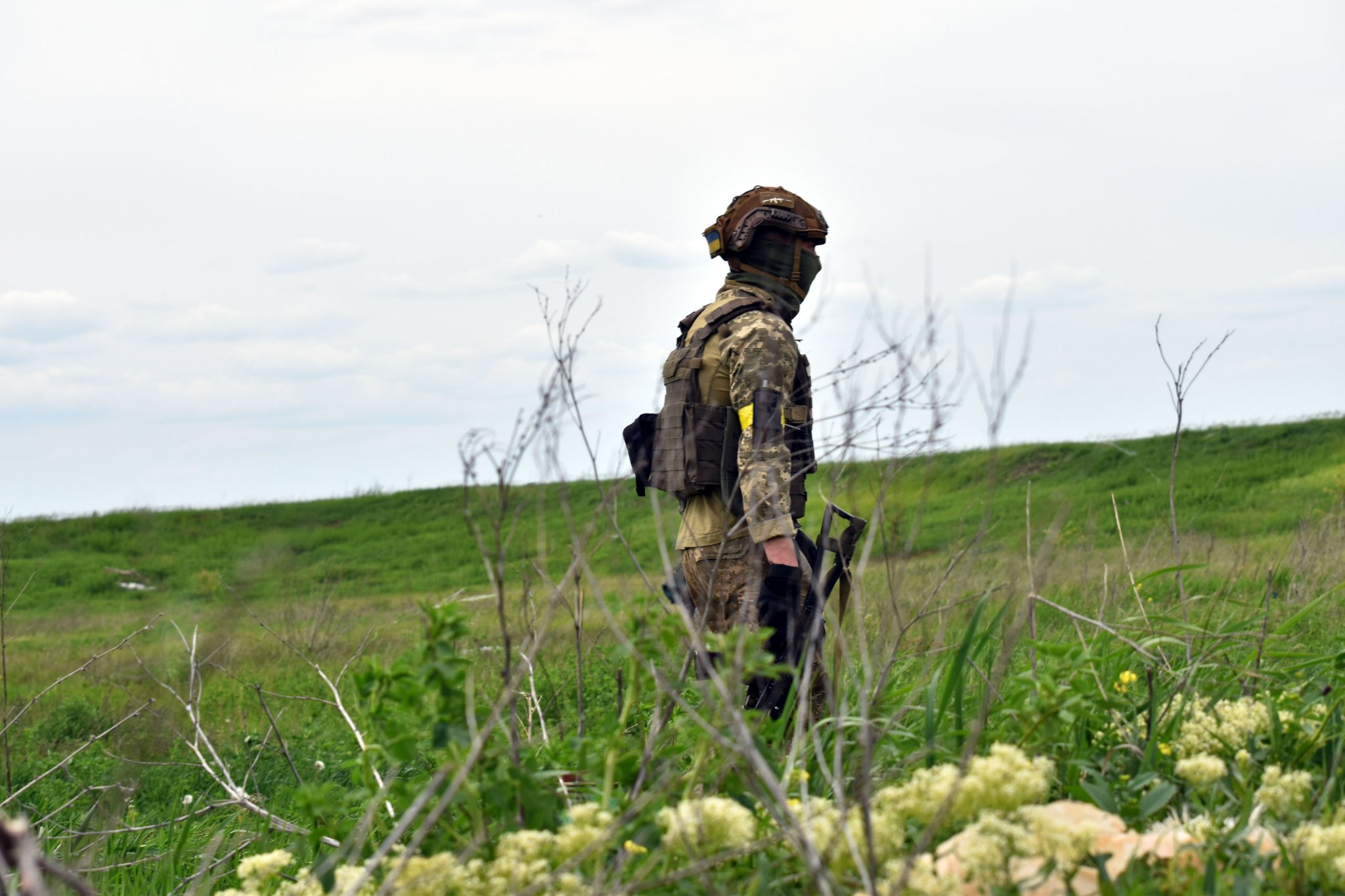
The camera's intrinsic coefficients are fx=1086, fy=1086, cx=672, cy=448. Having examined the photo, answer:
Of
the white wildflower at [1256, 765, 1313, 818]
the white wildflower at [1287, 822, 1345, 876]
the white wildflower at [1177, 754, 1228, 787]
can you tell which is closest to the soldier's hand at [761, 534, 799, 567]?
the white wildflower at [1177, 754, 1228, 787]

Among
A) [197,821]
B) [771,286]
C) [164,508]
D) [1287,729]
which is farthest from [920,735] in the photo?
[164,508]

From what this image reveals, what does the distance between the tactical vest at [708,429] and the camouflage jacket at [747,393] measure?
0.04 m

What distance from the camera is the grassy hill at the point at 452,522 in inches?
621

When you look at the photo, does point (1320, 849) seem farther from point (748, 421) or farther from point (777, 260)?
point (777, 260)

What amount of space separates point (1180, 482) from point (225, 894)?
19.1m

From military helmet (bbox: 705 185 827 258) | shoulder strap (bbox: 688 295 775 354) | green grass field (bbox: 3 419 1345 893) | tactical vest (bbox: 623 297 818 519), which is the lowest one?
green grass field (bbox: 3 419 1345 893)

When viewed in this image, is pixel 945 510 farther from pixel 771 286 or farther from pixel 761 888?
pixel 761 888

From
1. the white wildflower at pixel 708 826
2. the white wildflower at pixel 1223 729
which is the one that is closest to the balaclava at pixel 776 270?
the white wildflower at pixel 1223 729

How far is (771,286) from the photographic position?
421 cm

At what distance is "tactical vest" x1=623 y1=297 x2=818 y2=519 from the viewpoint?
13.1ft

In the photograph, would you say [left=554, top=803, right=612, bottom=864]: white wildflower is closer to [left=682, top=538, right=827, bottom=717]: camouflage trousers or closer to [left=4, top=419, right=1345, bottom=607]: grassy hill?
[left=682, top=538, right=827, bottom=717]: camouflage trousers

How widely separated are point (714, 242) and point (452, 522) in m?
20.0

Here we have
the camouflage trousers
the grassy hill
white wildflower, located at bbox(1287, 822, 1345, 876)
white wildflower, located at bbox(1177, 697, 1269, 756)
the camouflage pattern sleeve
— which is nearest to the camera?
white wildflower, located at bbox(1287, 822, 1345, 876)

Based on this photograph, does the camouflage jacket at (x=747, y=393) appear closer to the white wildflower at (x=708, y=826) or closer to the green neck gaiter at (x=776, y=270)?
the green neck gaiter at (x=776, y=270)
